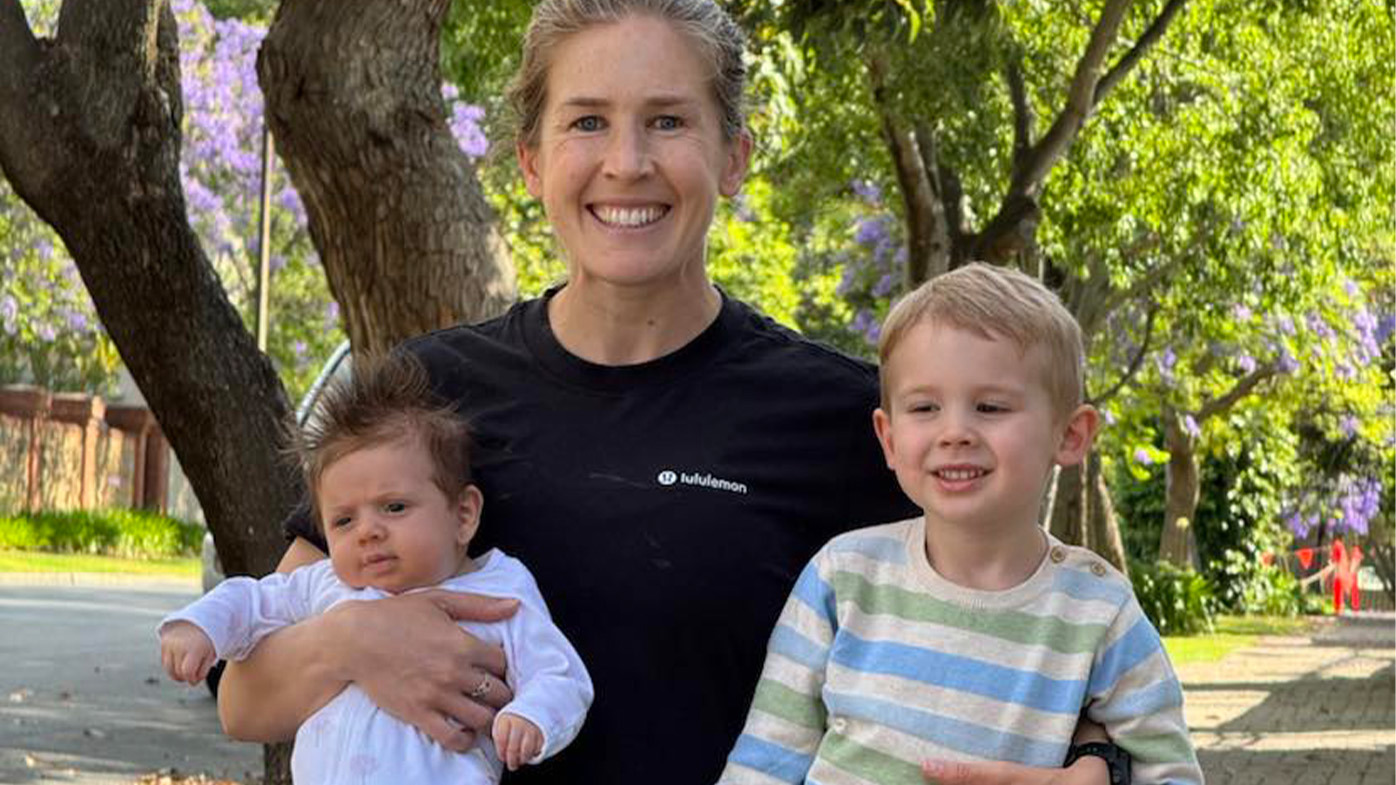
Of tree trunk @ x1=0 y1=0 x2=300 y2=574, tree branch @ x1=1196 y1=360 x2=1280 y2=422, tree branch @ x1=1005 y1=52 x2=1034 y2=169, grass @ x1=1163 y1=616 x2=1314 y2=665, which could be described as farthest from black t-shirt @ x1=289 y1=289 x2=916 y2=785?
tree branch @ x1=1196 y1=360 x2=1280 y2=422

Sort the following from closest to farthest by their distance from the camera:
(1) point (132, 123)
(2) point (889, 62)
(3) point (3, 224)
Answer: (1) point (132, 123) → (2) point (889, 62) → (3) point (3, 224)

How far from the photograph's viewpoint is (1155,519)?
144ft

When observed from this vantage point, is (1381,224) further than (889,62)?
Yes

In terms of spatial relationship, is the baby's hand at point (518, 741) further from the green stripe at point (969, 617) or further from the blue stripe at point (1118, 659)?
the blue stripe at point (1118, 659)

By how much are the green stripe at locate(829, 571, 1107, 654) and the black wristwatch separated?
5.0 inches

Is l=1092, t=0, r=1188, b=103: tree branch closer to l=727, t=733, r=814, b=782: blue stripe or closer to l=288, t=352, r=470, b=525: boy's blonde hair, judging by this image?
l=288, t=352, r=470, b=525: boy's blonde hair

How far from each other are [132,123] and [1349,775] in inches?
362

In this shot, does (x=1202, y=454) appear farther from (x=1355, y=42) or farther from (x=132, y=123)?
(x=132, y=123)

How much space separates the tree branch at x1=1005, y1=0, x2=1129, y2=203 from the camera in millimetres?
17766

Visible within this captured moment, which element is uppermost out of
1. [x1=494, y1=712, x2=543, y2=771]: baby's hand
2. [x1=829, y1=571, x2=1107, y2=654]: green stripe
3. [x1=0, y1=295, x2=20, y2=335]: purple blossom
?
[x1=0, y1=295, x2=20, y2=335]: purple blossom

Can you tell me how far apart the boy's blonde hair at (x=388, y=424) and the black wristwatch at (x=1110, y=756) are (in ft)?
3.12

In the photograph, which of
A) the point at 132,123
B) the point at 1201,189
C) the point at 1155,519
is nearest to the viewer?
the point at 132,123

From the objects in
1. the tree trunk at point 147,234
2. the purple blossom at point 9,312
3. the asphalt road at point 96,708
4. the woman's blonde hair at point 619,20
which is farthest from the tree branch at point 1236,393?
the woman's blonde hair at point 619,20

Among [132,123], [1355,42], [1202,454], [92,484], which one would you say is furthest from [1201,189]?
[92,484]
